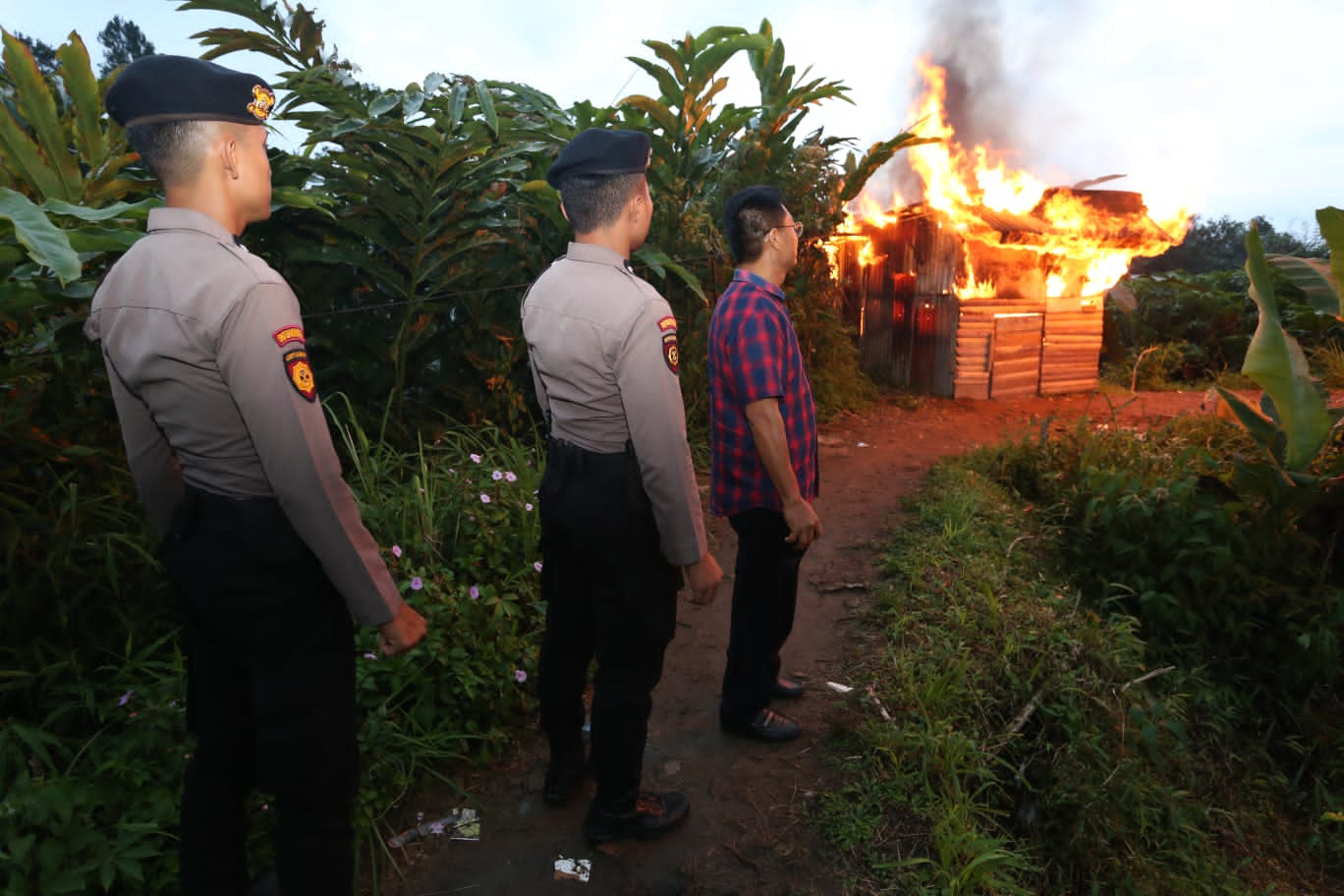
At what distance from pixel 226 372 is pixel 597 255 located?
1040 millimetres

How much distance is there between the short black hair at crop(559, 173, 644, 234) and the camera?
7.52ft

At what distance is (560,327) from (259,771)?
1.34 metres

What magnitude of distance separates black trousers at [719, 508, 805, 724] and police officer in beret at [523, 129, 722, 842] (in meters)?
0.57

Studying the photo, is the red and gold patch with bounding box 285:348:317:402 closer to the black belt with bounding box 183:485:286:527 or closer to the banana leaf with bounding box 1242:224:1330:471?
the black belt with bounding box 183:485:286:527

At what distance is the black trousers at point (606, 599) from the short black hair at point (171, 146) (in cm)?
115

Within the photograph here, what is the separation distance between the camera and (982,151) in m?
11.8

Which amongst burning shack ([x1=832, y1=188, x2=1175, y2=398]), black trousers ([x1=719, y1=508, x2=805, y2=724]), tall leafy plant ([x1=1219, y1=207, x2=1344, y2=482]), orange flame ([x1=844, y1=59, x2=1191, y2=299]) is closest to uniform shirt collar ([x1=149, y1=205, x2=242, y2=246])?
black trousers ([x1=719, y1=508, x2=805, y2=724])

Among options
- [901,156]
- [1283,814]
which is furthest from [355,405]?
[901,156]

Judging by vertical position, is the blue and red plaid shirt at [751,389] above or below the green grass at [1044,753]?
above

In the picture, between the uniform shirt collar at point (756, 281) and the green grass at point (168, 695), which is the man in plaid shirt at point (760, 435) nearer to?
the uniform shirt collar at point (756, 281)

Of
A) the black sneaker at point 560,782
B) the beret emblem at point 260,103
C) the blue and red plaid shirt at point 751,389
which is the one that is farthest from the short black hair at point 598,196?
the black sneaker at point 560,782

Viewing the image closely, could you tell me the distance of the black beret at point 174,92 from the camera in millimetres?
1644

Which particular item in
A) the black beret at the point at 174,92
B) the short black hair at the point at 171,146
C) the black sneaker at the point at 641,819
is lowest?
the black sneaker at the point at 641,819

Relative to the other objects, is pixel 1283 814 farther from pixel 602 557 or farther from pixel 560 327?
pixel 560 327
